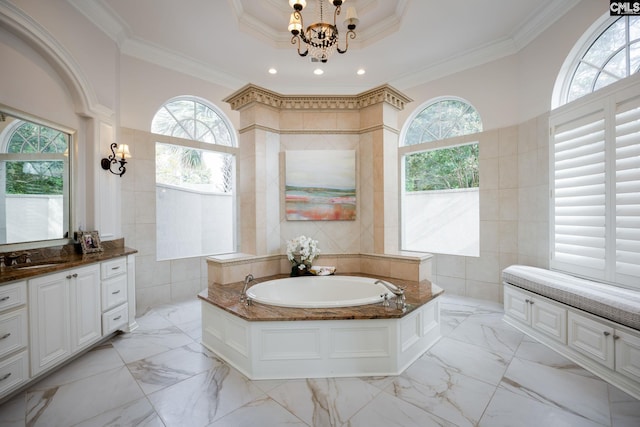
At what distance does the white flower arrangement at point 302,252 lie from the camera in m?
3.24

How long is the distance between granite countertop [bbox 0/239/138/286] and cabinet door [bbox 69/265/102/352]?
0.09 meters

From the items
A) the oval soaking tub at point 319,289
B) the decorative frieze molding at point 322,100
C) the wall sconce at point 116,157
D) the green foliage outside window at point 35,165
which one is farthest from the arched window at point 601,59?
the green foliage outside window at point 35,165

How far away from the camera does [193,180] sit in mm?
4402

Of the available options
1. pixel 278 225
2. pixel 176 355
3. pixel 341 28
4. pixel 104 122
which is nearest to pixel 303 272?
pixel 278 225

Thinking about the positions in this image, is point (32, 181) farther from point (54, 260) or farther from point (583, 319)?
point (583, 319)

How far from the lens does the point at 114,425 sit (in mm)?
1708

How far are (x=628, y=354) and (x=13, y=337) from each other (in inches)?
169

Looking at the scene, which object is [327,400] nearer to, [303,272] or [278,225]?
[303,272]

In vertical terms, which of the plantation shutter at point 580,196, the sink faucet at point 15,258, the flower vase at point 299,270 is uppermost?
the plantation shutter at point 580,196

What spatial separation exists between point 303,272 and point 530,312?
2368 mm

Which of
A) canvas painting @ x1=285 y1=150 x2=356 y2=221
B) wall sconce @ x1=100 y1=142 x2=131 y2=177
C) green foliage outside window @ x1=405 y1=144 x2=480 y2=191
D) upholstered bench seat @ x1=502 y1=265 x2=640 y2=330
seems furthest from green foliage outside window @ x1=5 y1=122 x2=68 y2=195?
upholstered bench seat @ x1=502 y1=265 x2=640 y2=330

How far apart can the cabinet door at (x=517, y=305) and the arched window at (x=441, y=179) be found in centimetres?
96

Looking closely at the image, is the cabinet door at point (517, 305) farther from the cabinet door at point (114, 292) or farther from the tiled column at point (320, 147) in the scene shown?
the cabinet door at point (114, 292)

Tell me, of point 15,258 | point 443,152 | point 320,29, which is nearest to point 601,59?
point 443,152
